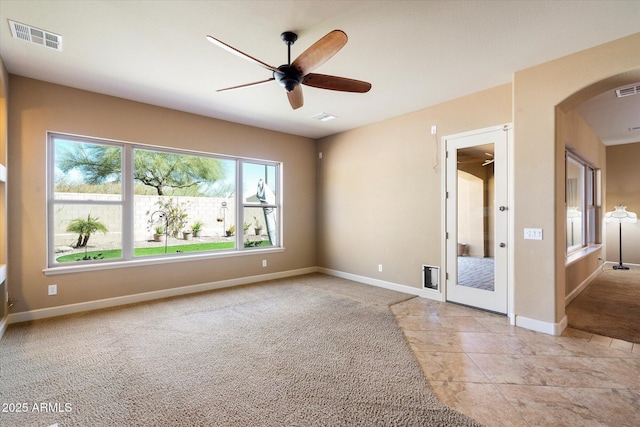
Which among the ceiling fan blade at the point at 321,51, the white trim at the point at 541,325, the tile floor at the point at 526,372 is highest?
the ceiling fan blade at the point at 321,51

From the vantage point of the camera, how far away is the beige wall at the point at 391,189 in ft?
14.0

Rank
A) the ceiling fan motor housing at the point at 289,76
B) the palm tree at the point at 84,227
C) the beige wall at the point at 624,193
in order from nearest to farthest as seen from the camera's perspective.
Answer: the ceiling fan motor housing at the point at 289,76 → the palm tree at the point at 84,227 → the beige wall at the point at 624,193

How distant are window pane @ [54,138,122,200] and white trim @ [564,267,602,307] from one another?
6.54 metres

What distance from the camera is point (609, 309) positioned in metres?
3.98

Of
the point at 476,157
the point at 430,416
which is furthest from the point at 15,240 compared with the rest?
the point at 476,157

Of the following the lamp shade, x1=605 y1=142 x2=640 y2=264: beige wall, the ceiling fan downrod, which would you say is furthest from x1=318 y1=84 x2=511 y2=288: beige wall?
x1=605 y1=142 x2=640 y2=264: beige wall

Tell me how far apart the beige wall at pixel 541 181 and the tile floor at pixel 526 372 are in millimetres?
433

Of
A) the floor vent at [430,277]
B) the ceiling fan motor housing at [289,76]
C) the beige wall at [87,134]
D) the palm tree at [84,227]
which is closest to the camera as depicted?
the ceiling fan motor housing at [289,76]

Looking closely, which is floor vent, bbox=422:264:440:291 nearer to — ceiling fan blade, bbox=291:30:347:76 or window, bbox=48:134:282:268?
window, bbox=48:134:282:268

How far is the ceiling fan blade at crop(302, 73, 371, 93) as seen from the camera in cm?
271

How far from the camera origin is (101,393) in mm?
2168

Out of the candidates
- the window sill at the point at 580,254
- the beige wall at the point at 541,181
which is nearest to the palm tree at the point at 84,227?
the beige wall at the point at 541,181

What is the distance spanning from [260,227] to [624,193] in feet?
28.3

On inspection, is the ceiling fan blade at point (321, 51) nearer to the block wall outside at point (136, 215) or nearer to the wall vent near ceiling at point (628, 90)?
the block wall outside at point (136, 215)
